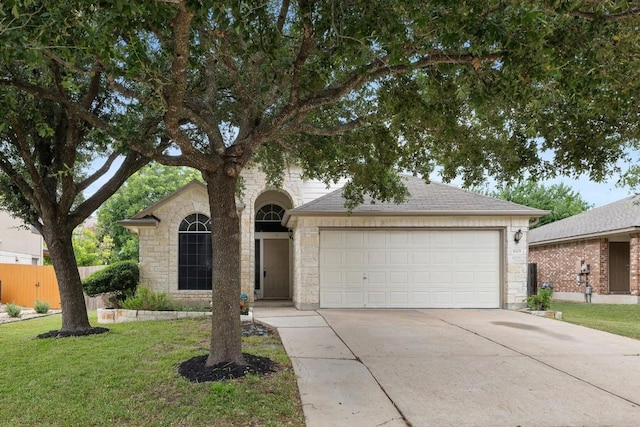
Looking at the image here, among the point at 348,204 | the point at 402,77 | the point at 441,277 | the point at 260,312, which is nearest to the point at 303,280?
the point at 260,312

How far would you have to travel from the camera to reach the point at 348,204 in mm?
11641

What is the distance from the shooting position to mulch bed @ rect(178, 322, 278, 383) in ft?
19.9

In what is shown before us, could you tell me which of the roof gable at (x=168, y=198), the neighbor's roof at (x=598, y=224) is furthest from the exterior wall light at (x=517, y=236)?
the roof gable at (x=168, y=198)

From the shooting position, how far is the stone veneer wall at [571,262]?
64.4 feet

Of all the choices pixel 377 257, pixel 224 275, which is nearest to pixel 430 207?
pixel 377 257

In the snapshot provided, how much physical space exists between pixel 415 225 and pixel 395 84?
682 centimetres

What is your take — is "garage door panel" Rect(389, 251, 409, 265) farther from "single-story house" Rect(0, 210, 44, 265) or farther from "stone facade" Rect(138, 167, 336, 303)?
"single-story house" Rect(0, 210, 44, 265)

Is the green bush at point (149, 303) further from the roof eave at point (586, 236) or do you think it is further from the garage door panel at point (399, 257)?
the roof eave at point (586, 236)

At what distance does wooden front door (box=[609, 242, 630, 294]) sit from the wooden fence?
76.5ft

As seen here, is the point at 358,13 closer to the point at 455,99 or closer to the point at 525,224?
the point at 455,99

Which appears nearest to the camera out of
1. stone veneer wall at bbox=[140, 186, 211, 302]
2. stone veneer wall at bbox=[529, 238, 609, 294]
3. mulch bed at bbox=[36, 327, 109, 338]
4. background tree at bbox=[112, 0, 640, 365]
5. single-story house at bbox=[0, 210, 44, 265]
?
background tree at bbox=[112, 0, 640, 365]

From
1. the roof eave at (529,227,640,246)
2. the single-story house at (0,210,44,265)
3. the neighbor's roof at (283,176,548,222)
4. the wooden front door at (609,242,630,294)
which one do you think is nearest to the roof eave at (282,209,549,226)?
the neighbor's roof at (283,176,548,222)

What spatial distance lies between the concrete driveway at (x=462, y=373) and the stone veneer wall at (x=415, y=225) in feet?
8.37

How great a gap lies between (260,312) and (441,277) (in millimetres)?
5307
